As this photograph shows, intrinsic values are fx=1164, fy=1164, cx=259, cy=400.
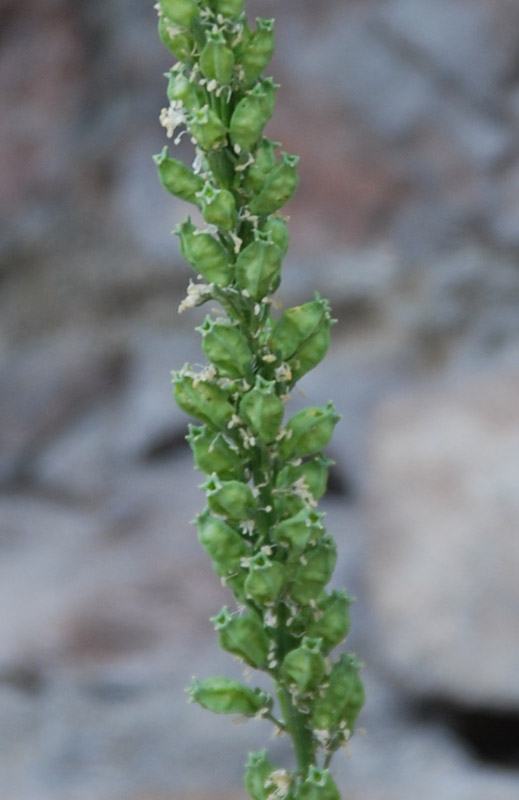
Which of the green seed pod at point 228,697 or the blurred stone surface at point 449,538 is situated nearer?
the green seed pod at point 228,697

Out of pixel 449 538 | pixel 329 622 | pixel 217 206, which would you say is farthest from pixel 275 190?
pixel 449 538

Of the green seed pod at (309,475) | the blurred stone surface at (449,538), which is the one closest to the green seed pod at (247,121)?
the green seed pod at (309,475)

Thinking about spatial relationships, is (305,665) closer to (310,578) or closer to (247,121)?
(310,578)

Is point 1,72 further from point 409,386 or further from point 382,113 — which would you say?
point 409,386

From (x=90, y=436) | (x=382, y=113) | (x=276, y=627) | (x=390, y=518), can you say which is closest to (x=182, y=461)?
(x=90, y=436)

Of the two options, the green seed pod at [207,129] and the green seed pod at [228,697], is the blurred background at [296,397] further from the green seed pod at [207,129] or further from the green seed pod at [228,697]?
the green seed pod at [207,129]
